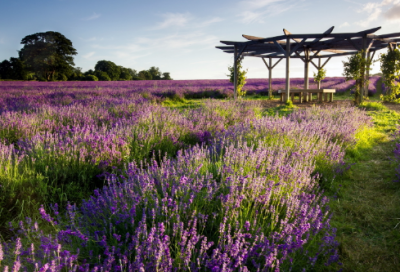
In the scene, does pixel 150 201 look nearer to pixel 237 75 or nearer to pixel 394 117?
pixel 394 117

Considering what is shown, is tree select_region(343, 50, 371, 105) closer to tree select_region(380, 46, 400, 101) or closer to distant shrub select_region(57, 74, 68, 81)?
tree select_region(380, 46, 400, 101)

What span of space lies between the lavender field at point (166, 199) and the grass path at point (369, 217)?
0.70 feet

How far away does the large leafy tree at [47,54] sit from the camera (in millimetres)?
36844

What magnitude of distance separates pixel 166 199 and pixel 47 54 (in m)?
42.9

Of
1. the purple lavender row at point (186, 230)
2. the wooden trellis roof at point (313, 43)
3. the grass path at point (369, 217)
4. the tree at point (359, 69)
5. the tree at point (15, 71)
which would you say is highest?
the tree at point (15, 71)

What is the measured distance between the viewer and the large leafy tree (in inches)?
1451

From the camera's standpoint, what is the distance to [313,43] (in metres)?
13.8

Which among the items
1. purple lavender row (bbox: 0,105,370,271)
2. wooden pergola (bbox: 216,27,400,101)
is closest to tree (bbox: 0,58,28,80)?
wooden pergola (bbox: 216,27,400,101)

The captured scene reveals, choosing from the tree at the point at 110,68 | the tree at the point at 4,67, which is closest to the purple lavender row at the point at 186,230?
the tree at the point at 4,67

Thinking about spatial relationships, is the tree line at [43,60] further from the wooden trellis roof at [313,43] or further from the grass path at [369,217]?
the grass path at [369,217]

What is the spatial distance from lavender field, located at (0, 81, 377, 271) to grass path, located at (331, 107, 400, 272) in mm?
215

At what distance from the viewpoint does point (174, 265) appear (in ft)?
5.22

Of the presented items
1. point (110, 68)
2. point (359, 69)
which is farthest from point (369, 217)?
point (110, 68)

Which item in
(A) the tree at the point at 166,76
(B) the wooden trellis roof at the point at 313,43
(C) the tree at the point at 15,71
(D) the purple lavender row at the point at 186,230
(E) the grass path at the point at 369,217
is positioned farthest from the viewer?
(A) the tree at the point at 166,76
